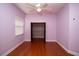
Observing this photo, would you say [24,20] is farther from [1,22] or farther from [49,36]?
[1,22]

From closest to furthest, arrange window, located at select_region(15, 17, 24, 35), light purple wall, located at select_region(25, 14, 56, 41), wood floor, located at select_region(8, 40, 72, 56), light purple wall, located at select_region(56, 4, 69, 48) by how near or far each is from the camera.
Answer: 1. wood floor, located at select_region(8, 40, 72, 56)
2. light purple wall, located at select_region(56, 4, 69, 48)
3. window, located at select_region(15, 17, 24, 35)
4. light purple wall, located at select_region(25, 14, 56, 41)

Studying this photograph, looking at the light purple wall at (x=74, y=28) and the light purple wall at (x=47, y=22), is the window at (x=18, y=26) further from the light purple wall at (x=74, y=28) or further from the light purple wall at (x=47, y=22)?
the light purple wall at (x=74, y=28)

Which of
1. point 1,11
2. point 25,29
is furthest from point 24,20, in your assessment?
point 1,11

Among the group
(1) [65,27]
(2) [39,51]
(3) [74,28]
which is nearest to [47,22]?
(1) [65,27]

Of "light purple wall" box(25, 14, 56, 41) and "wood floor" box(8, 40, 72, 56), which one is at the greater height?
"light purple wall" box(25, 14, 56, 41)

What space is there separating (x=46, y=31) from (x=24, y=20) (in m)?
2.00

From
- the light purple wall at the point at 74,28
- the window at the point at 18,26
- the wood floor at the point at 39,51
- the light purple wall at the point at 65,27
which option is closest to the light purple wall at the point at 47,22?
the window at the point at 18,26

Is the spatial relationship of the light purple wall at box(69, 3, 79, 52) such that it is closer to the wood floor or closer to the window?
the wood floor

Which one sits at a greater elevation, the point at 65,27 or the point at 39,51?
the point at 65,27

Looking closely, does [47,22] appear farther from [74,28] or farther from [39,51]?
[74,28]

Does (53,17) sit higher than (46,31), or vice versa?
(53,17)

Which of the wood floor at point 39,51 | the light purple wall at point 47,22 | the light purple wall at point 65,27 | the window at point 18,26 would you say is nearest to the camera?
the wood floor at point 39,51

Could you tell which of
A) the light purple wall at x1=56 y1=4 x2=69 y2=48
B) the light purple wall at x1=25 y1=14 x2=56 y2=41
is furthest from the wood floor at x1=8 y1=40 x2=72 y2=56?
the light purple wall at x1=25 y1=14 x2=56 y2=41

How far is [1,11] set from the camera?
3939mm
